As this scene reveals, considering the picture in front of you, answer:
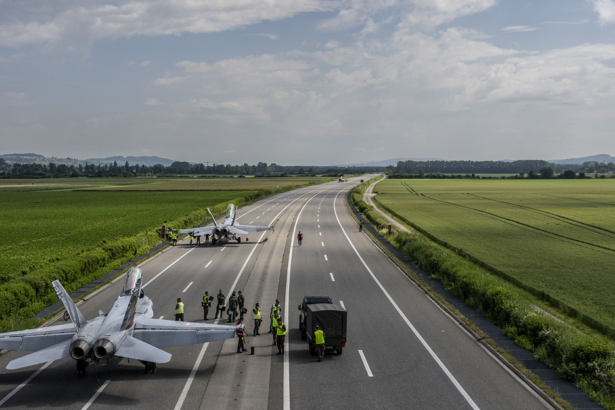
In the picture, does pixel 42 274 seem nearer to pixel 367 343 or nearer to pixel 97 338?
pixel 97 338

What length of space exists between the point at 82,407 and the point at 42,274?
52.7 ft

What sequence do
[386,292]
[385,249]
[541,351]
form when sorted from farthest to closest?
[385,249], [386,292], [541,351]

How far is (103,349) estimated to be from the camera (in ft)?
48.6

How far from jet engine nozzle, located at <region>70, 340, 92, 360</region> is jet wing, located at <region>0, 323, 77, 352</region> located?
122cm

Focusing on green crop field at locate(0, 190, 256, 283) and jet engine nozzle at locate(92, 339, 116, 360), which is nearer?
jet engine nozzle at locate(92, 339, 116, 360)

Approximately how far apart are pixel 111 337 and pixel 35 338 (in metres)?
2.91

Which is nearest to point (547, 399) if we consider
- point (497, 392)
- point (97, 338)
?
point (497, 392)

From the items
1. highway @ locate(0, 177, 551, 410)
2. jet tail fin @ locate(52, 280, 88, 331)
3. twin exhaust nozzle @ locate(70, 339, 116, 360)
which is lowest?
highway @ locate(0, 177, 551, 410)

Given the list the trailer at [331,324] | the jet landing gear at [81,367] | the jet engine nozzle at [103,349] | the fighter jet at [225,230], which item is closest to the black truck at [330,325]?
the trailer at [331,324]

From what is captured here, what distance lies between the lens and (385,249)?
150 feet

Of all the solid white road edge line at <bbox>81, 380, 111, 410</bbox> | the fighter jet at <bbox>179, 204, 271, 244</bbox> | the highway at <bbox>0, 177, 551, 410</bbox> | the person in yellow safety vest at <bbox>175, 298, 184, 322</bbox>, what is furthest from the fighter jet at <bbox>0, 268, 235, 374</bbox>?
the fighter jet at <bbox>179, 204, 271, 244</bbox>

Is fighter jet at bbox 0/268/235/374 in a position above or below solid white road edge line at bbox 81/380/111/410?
above

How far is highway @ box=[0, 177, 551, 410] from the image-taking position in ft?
50.7

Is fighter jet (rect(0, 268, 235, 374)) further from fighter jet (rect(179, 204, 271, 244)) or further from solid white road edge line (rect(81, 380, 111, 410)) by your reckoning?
fighter jet (rect(179, 204, 271, 244))
